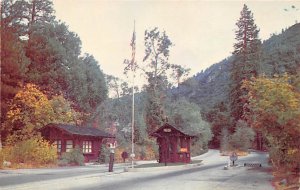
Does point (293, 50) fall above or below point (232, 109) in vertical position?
above

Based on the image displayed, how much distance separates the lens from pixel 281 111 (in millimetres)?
17266

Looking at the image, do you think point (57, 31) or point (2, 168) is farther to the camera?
point (57, 31)

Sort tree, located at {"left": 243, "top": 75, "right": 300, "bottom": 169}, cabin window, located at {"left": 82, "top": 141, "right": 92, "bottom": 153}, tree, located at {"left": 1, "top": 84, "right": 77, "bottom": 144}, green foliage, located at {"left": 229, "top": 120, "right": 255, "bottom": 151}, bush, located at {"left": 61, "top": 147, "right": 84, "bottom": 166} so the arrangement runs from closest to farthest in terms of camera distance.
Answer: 1. tree, located at {"left": 243, "top": 75, "right": 300, "bottom": 169}
2. bush, located at {"left": 61, "top": 147, "right": 84, "bottom": 166}
3. tree, located at {"left": 1, "top": 84, "right": 77, "bottom": 144}
4. cabin window, located at {"left": 82, "top": 141, "right": 92, "bottom": 153}
5. green foliage, located at {"left": 229, "top": 120, "right": 255, "bottom": 151}

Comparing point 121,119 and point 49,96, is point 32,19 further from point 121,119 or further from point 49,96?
point 121,119

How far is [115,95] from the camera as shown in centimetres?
6162

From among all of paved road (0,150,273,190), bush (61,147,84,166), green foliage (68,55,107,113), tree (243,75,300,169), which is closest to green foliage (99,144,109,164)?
bush (61,147,84,166)

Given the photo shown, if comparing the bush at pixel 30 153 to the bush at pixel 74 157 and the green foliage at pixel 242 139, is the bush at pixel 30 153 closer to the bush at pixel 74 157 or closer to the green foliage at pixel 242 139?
the bush at pixel 74 157

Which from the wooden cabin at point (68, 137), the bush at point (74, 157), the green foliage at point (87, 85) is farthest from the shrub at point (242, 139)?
the bush at point (74, 157)

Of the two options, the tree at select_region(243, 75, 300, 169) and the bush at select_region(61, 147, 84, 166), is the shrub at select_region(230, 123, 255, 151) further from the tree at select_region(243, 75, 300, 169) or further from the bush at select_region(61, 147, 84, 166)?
the tree at select_region(243, 75, 300, 169)

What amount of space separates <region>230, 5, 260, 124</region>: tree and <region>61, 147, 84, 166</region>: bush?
4053cm

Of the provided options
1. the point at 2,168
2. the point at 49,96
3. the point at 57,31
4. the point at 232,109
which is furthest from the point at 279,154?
the point at 232,109

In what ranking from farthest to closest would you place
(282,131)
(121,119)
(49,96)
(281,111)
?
1. (121,119)
2. (49,96)
3. (282,131)
4. (281,111)

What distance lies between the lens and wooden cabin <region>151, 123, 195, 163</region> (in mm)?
31250

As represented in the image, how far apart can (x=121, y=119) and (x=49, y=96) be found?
1882 cm
